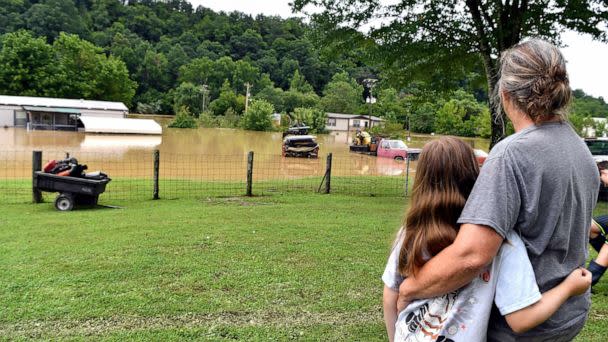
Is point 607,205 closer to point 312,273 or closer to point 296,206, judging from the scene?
point 296,206

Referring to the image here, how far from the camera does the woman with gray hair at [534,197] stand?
1312 mm

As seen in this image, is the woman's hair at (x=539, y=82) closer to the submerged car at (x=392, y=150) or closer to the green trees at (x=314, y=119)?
the submerged car at (x=392, y=150)

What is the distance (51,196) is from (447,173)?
10.5 m

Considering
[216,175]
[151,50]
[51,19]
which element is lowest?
[216,175]

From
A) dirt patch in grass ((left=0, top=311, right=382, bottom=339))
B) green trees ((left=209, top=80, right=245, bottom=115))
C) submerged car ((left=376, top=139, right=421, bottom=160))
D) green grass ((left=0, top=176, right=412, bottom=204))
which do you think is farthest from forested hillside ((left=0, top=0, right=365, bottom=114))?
dirt patch in grass ((left=0, top=311, right=382, bottom=339))

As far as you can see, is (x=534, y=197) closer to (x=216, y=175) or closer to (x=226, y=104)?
(x=216, y=175)

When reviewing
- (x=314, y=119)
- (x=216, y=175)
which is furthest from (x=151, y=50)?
(x=216, y=175)

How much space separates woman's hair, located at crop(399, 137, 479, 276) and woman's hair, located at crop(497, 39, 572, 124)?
0.24 m

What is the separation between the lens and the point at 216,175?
16.9 meters

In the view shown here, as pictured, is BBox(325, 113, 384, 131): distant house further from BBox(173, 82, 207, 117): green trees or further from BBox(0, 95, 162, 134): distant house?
BBox(0, 95, 162, 134): distant house

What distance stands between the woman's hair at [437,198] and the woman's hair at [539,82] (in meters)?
0.24

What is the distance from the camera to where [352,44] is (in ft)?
31.6

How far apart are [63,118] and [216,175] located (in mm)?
33707

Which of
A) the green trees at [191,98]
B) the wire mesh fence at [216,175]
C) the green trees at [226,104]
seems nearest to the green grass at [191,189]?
the wire mesh fence at [216,175]
